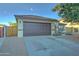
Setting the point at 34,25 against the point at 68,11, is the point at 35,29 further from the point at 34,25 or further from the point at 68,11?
the point at 68,11

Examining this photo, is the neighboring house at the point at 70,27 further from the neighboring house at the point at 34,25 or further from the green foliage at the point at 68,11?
the neighboring house at the point at 34,25

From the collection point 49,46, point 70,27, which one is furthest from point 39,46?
point 70,27

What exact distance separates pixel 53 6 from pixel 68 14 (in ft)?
0.91

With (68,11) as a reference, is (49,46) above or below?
below

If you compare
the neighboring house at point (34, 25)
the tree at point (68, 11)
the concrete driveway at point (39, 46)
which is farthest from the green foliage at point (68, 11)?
the concrete driveway at point (39, 46)

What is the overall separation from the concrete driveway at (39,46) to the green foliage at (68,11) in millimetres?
334

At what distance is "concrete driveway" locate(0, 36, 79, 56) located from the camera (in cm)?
589

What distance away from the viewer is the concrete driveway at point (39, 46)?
19.3 ft

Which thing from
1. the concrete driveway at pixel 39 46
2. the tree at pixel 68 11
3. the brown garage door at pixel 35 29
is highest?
the tree at pixel 68 11

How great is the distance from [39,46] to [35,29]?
10.3 inches

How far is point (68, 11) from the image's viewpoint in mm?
5977

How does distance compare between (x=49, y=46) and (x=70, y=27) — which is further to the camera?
(x=70, y=27)

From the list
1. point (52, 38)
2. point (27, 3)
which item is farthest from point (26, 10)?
point (52, 38)

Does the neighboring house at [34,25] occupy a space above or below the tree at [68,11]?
below
